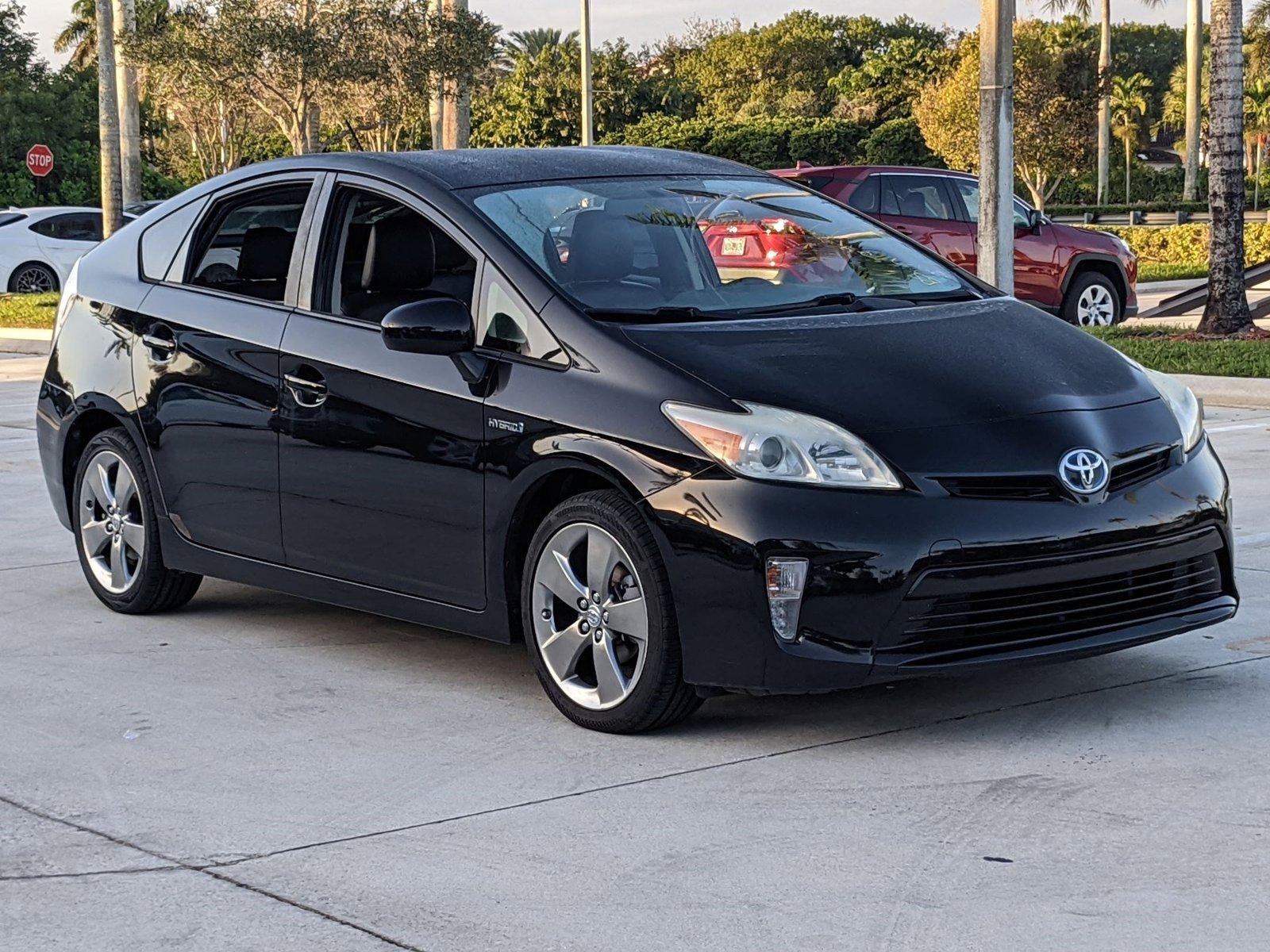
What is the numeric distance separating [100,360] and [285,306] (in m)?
1.12

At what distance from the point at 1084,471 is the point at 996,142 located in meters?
12.1

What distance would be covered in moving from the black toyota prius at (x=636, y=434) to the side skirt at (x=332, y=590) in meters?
0.01

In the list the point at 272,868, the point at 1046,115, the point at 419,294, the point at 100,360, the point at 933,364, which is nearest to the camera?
the point at 272,868

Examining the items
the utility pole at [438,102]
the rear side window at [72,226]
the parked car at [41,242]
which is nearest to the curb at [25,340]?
the parked car at [41,242]

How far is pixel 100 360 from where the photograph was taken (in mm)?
7027

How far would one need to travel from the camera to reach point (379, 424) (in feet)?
18.8

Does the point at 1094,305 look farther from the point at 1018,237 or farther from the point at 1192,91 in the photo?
the point at 1192,91

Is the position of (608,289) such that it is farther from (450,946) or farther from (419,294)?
(450,946)

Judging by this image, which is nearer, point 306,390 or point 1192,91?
point 306,390

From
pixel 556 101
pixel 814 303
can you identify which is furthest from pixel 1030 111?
pixel 814 303

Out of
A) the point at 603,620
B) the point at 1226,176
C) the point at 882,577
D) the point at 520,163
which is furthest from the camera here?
the point at 1226,176

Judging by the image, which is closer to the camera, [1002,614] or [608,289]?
[1002,614]

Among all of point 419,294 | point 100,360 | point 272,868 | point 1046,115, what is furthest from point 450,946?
point 1046,115

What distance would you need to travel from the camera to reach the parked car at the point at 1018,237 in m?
18.8
